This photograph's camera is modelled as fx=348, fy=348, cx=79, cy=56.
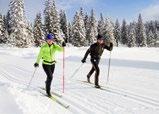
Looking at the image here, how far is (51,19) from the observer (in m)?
69.1

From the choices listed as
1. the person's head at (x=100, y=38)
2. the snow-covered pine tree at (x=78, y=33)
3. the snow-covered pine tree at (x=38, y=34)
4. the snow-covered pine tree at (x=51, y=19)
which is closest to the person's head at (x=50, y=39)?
the person's head at (x=100, y=38)

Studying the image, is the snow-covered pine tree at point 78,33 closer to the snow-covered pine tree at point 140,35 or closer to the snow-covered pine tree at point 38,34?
the snow-covered pine tree at point 38,34

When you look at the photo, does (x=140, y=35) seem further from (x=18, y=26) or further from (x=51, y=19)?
(x=18, y=26)

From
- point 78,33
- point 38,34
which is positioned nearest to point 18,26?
point 38,34

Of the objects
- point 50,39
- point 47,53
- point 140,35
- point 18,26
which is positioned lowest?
point 47,53

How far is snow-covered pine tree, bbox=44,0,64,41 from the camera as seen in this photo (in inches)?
2707

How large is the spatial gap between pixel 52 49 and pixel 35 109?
3494mm

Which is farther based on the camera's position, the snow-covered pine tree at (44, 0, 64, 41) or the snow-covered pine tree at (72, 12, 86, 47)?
the snow-covered pine tree at (72, 12, 86, 47)

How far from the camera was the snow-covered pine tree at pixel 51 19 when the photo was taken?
68.8m

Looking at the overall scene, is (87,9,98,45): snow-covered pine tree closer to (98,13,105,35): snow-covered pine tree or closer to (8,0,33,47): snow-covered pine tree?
(98,13,105,35): snow-covered pine tree

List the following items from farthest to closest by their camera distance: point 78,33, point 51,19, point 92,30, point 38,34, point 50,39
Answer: point 92,30
point 38,34
point 78,33
point 51,19
point 50,39

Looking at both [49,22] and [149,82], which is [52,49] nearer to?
[149,82]

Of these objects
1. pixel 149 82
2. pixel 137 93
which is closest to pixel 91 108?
pixel 137 93

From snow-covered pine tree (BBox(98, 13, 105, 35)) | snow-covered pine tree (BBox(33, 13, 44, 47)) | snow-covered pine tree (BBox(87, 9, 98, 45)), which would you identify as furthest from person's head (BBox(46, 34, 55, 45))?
snow-covered pine tree (BBox(98, 13, 105, 35))
